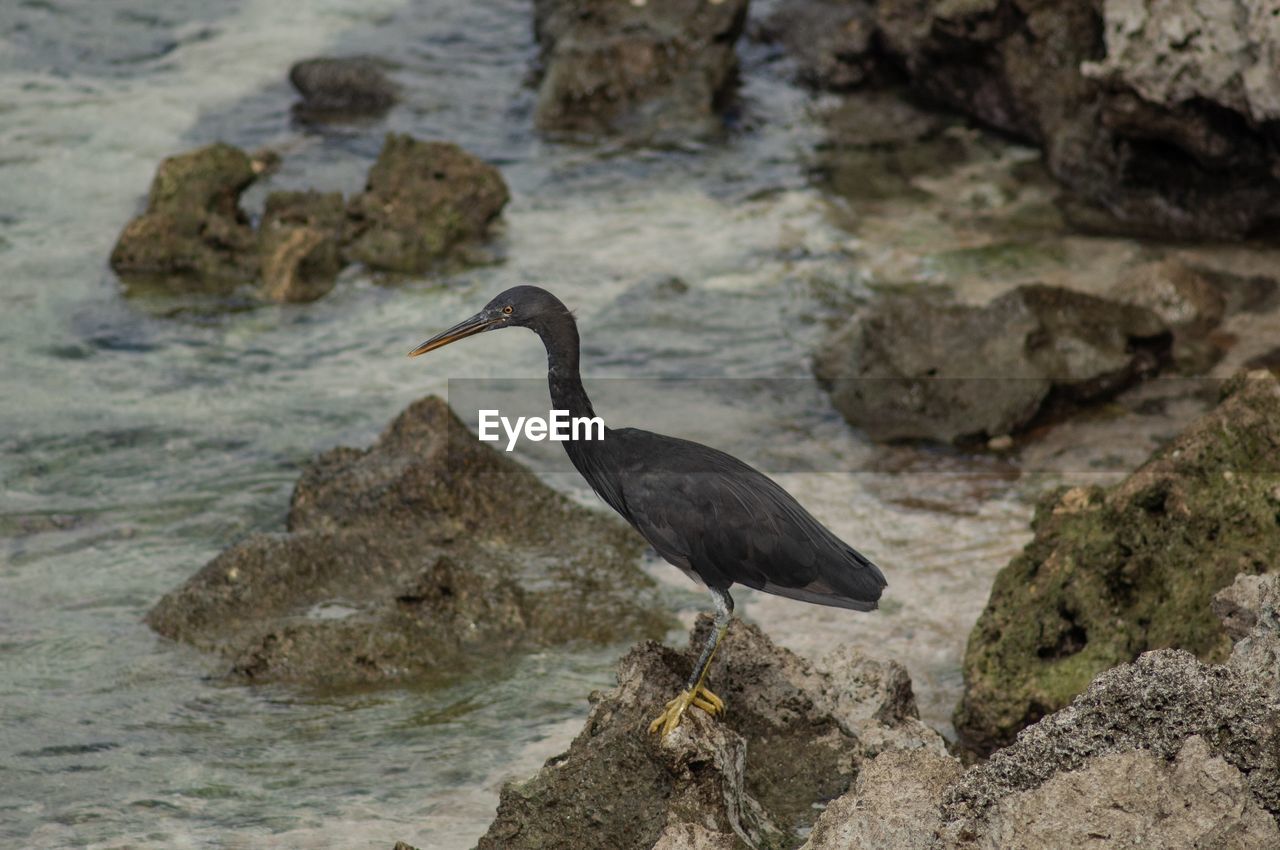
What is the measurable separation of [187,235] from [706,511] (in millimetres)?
8664

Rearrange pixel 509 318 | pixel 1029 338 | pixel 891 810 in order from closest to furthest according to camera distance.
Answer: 1. pixel 891 810
2. pixel 509 318
3. pixel 1029 338

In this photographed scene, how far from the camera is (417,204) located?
12.6 metres

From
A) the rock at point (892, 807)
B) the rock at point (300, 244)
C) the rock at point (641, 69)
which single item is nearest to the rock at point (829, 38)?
the rock at point (641, 69)

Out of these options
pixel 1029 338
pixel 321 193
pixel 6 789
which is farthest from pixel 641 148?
pixel 6 789

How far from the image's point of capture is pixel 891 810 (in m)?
4.13

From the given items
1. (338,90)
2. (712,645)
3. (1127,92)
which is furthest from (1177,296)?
(338,90)

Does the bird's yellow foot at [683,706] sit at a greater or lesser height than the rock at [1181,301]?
greater

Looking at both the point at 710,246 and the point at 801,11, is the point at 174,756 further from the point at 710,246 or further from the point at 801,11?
the point at 801,11

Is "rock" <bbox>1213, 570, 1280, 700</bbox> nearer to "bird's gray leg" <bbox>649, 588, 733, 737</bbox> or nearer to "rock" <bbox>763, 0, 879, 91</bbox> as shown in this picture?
"bird's gray leg" <bbox>649, 588, 733, 737</bbox>

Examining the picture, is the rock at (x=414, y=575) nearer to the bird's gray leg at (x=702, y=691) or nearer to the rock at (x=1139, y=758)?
the bird's gray leg at (x=702, y=691)

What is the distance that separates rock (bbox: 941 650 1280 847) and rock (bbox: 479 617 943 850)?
1.83 ft

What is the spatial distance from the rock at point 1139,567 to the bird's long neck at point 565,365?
2268 millimetres

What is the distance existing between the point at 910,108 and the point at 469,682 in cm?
1042

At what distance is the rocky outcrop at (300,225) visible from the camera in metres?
12.1
